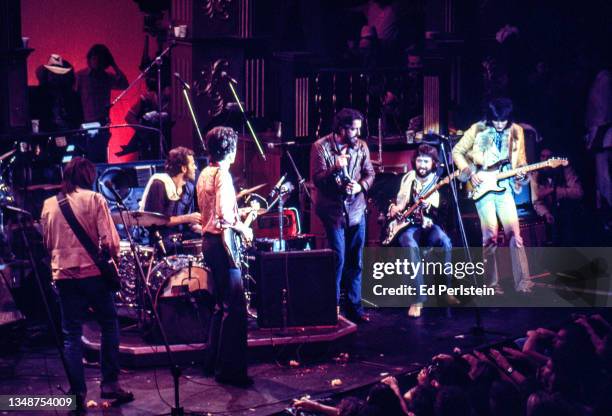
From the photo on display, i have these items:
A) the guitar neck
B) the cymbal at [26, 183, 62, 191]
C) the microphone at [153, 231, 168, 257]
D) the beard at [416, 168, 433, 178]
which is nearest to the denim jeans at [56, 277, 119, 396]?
the microphone at [153, 231, 168, 257]

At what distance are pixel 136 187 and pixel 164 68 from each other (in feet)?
15.0

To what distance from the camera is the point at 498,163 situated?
442 inches

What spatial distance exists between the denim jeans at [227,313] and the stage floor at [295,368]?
0.20 metres

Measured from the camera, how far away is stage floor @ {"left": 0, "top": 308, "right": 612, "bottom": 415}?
776 cm

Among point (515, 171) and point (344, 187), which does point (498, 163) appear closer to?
point (515, 171)

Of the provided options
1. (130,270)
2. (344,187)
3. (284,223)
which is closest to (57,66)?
(284,223)

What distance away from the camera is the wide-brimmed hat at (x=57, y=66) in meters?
13.3

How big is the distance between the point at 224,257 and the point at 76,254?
125cm

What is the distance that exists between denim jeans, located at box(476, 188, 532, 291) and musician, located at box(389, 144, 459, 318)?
775 mm

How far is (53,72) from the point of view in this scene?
1329cm

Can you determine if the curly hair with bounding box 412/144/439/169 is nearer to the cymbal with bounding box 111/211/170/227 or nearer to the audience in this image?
the cymbal with bounding box 111/211/170/227

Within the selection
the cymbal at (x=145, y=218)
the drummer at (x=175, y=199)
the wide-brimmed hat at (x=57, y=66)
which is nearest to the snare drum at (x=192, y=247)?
the drummer at (x=175, y=199)

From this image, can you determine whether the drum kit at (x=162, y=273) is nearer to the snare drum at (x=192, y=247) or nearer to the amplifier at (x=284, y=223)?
the snare drum at (x=192, y=247)

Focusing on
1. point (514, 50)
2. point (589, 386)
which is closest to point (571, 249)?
point (514, 50)
